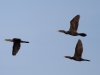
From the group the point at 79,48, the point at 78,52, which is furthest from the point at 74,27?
the point at 78,52

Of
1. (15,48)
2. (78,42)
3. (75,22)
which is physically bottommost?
(15,48)

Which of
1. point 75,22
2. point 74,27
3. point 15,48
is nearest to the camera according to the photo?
point 75,22

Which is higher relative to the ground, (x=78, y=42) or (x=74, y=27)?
(x=74, y=27)

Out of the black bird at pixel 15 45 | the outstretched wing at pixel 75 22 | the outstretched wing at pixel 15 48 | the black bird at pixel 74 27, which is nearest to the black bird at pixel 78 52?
the black bird at pixel 74 27

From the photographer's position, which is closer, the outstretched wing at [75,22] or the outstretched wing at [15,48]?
the outstretched wing at [75,22]

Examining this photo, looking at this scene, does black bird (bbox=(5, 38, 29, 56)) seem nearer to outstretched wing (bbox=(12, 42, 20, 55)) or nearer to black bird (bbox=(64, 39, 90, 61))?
outstretched wing (bbox=(12, 42, 20, 55))

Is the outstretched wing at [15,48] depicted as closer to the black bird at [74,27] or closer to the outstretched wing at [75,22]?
the black bird at [74,27]

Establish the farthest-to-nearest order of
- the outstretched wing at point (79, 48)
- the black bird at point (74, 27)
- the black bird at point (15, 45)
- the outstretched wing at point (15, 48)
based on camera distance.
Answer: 1. the outstretched wing at point (15, 48)
2. the black bird at point (15, 45)
3. the black bird at point (74, 27)
4. the outstretched wing at point (79, 48)

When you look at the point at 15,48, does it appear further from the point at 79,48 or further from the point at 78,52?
the point at 79,48

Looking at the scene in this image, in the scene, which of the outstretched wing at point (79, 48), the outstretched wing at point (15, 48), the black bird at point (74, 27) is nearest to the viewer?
the outstretched wing at point (79, 48)

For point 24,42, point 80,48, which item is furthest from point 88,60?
point 24,42

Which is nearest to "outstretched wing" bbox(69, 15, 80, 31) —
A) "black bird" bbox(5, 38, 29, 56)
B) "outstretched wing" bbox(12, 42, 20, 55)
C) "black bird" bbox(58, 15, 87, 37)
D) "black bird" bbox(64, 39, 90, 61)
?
"black bird" bbox(58, 15, 87, 37)

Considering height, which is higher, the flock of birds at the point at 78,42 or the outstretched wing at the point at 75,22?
the outstretched wing at the point at 75,22

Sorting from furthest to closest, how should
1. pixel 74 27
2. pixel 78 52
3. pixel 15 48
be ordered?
pixel 15 48 → pixel 78 52 → pixel 74 27
